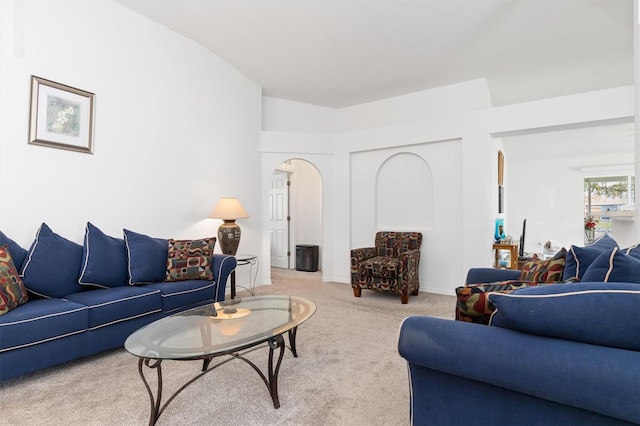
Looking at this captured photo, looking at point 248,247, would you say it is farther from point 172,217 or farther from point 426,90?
point 426,90

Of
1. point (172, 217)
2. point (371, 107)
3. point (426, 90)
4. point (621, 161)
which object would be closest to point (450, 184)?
point (426, 90)

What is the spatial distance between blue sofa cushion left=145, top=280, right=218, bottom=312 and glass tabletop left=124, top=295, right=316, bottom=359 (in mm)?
716

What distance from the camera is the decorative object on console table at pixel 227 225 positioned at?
170 inches

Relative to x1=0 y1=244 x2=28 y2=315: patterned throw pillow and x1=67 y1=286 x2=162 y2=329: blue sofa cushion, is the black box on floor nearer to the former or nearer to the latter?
x1=67 y1=286 x2=162 y2=329: blue sofa cushion

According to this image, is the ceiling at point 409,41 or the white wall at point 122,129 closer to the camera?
the white wall at point 122,129

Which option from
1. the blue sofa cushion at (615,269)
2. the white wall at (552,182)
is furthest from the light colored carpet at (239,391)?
the white wall at (552,182)

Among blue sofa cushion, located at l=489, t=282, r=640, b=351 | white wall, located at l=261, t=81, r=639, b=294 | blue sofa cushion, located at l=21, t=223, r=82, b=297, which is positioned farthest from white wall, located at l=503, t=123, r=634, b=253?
blue sofa cushion, located at l=21, t=223, r=82, b=297

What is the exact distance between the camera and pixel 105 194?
11.0 feet

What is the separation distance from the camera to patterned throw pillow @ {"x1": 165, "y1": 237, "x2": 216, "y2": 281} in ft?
10.7

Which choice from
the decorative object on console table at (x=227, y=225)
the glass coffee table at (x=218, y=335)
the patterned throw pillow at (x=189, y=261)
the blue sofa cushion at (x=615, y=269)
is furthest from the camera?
the decorative object on console table at (x=227, y=225)

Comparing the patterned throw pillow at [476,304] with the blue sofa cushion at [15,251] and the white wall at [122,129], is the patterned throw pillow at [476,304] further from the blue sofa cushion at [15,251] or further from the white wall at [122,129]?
the white wall at [122,129]

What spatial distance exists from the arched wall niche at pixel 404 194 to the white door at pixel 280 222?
238 cm

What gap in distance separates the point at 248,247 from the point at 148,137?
2077mm

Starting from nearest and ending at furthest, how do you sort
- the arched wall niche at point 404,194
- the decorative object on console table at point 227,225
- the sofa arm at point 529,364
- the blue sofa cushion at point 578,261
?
the sofa arm at point 529,364 → the blue sofa cushion at point 578,261 → the decorative object on console table at point 227,225 → the arched wall niche at point 404,194
